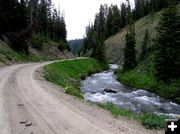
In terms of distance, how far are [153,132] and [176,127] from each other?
6.87m

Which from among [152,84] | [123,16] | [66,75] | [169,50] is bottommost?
[152,84]

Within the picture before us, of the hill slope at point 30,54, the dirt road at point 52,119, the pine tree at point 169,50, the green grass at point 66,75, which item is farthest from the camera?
the hill slope at point 30,54

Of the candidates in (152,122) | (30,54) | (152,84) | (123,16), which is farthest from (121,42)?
(152,122)

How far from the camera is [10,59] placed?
49750mm

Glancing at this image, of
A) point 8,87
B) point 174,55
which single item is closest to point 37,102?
point 8,87

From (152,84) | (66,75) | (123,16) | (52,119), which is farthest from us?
(123,16)

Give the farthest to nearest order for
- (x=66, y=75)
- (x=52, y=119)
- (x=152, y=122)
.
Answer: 1. (x=66, y=75)
2. (x=152, y=122)
3. (x=52, y=119)

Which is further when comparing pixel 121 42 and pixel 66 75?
pixel 121 42

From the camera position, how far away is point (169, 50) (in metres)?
38.3

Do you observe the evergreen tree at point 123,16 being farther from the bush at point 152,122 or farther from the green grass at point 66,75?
the bush at point 152,122

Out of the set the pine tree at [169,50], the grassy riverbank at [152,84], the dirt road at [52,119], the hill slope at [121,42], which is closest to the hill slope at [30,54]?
the hill slope at [121,42]

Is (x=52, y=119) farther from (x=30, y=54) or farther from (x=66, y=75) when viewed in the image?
(x=30, y=54)

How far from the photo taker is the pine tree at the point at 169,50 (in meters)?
38.2

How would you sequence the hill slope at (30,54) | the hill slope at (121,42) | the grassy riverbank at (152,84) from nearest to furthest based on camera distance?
the grassy riverbank at (152,84)
the hill slope at (30,54)
the hill slope at (121,42)
